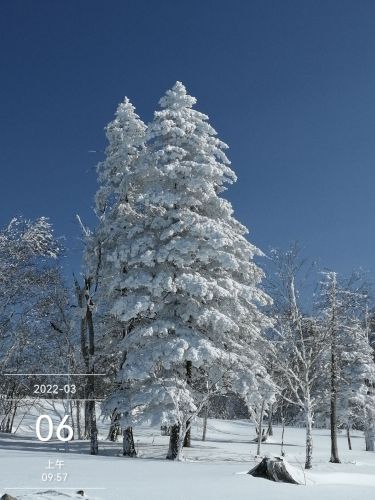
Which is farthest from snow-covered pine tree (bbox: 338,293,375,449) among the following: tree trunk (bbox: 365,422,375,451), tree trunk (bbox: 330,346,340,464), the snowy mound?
the snowy mound

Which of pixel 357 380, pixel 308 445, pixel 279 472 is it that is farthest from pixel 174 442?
pixel 357 380

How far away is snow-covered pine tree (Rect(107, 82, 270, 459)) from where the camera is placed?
1950 centimetres

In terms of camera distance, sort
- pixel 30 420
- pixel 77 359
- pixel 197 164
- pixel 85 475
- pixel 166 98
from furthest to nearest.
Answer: pixel 30 420 < pixel 77 359 < pixel 166 98 < pixel 197 164 < pixel 85 475

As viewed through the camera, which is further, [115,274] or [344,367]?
[344,367]

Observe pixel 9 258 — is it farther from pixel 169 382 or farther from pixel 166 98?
pixel 166 98

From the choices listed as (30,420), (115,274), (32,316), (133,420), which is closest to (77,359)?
(32,316)

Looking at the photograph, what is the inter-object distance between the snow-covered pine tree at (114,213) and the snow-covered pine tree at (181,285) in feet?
1.25

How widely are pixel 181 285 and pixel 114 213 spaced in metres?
4.94

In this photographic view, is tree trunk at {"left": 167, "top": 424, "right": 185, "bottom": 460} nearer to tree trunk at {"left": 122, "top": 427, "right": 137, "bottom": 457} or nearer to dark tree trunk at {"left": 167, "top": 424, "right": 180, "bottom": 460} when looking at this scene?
dark tree trunk at {"left": 167, "top": 424, "right": 180, "bottom": 460}

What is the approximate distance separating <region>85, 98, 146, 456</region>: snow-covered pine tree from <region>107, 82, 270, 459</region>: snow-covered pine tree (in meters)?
0.38

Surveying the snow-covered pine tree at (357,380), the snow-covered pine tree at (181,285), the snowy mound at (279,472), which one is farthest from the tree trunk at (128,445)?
the snow-covered pine tree at (357,380)

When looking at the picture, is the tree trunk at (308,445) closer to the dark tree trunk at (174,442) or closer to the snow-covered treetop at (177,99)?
the dark tree trunk at (174,442)

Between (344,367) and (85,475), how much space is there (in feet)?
95.7

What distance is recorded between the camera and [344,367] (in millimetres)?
38500
